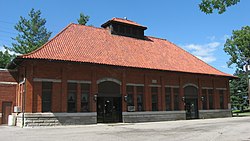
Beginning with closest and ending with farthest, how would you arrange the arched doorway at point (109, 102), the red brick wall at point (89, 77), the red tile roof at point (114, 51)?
→ the red brick wall at point (89, 77), the red tile roof at point (114, 51), the arched doorway at point (109, 102)

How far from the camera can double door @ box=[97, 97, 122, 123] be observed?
24.5 metres

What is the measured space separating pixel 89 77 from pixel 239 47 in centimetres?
3980

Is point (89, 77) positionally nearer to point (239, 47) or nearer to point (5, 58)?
point (5, 58)

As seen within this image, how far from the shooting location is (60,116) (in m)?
21.8

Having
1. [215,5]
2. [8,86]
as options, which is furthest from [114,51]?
[215,5]

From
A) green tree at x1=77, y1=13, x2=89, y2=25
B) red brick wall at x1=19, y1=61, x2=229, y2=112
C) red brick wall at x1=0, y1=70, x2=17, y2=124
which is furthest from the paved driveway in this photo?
green tree at x1=77, y1=13, x2=89, y2=25

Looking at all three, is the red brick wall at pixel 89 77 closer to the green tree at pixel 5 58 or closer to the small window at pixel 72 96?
the small window at pixel 72 96

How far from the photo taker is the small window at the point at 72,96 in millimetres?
22719

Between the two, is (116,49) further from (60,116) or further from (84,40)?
(60,116)

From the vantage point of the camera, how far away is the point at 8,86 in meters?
26.1

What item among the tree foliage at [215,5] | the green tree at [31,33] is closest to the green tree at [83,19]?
the green tree at [31,33]

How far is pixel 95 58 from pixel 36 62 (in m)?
5.16

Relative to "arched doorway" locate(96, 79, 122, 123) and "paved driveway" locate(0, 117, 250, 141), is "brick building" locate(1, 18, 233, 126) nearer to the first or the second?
"arched doorway" locate(96, 79, 122, 123)

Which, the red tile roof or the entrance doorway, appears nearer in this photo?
the red tile roof
